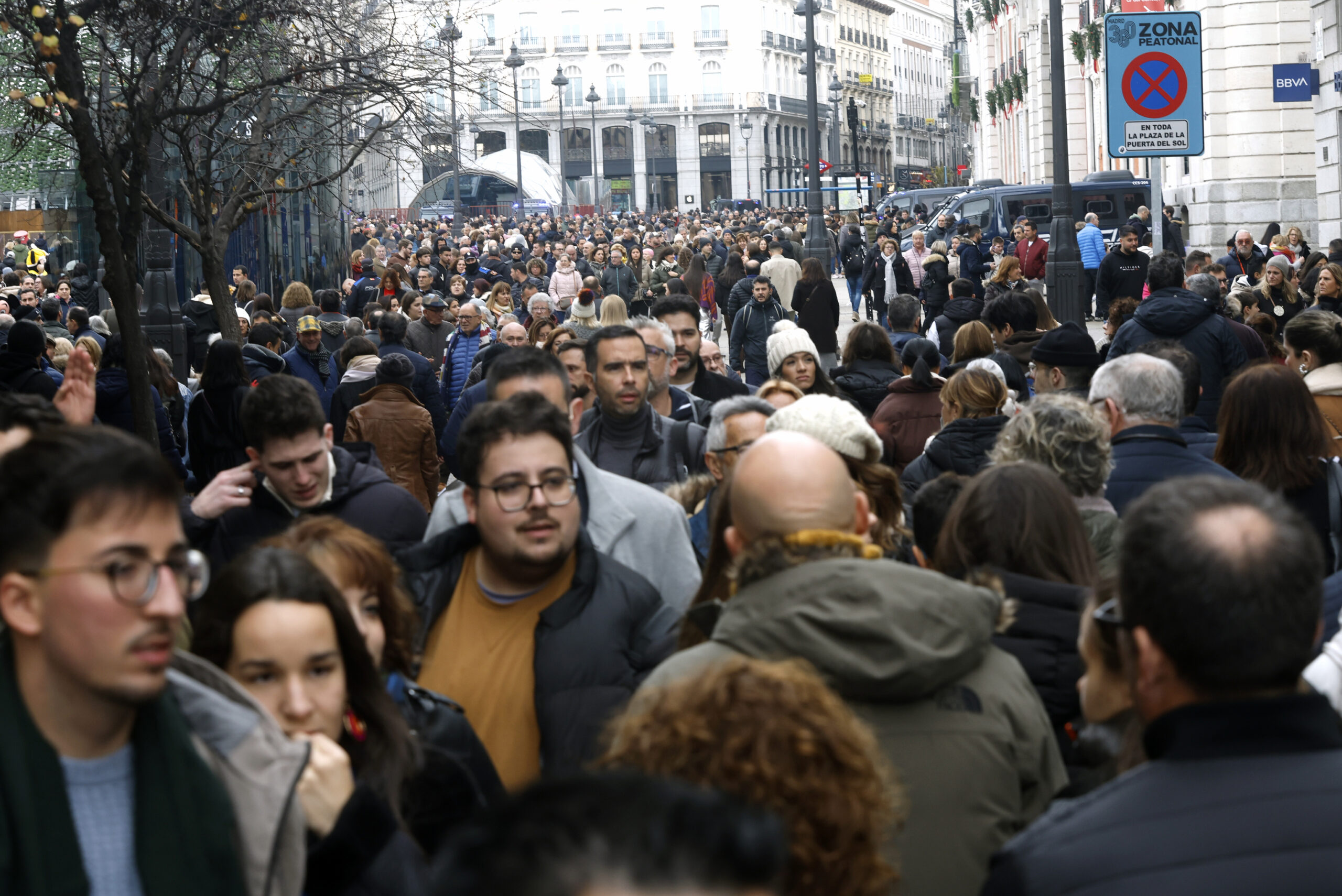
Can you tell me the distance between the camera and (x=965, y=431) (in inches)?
250

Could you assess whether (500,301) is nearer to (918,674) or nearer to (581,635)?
(581,635)

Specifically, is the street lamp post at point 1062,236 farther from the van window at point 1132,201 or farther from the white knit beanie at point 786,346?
the van window at point 1132,201

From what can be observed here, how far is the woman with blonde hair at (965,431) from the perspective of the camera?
247 inches

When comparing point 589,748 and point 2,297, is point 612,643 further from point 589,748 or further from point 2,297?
point 2,297

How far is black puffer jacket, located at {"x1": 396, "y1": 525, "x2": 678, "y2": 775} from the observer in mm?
3406

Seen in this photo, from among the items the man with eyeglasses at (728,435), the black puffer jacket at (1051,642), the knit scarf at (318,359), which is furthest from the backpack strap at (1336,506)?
the knit scarf at (318,359)

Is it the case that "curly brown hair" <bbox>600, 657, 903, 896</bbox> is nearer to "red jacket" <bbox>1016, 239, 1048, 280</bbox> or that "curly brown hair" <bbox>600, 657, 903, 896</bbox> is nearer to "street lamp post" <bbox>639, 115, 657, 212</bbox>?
"red jacket" <bbox>1016, 239, 1048, 280</bbox>

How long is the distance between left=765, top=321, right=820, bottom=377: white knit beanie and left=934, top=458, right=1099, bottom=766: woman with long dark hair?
12.6 feet

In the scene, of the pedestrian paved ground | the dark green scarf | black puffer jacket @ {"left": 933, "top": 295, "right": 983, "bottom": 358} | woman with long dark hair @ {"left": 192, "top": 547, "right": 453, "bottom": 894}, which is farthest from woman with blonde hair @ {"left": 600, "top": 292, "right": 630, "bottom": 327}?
the dark green scarf

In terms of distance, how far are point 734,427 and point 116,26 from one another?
5666mm

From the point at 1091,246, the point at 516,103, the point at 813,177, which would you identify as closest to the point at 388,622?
the point at 516,103

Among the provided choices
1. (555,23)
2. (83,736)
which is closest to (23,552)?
(83,736)

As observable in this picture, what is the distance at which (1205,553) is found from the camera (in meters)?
2.16

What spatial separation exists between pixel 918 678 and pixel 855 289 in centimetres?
2600
